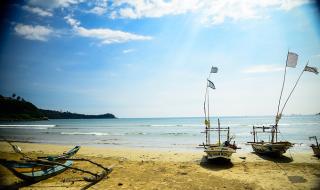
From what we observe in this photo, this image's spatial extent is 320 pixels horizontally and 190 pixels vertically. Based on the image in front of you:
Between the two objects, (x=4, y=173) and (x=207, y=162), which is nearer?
(x=4, y=173)

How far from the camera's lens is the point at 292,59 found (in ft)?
59.3

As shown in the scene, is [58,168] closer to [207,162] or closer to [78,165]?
[78,165]

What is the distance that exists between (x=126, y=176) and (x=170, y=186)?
9.31ft

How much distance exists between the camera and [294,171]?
43.5 ft

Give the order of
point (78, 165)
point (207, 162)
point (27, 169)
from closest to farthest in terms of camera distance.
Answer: point (27, 169) → point (78, 165) → point (207, 162)

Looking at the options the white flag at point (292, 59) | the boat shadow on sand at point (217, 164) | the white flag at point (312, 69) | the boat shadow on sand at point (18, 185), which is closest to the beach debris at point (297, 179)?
the boat shadow on sand at point (217, 164)

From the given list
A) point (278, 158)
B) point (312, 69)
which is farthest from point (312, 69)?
point (278, 158)

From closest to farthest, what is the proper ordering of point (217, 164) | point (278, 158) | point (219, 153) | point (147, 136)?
point (219, 153)
point (217, 164)
point (278, 158)
point (147, 136)

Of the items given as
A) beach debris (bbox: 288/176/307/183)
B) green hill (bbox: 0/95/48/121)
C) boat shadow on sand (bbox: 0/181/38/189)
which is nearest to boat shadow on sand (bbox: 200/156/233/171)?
beach debris (bbox: 288/176/307/183)

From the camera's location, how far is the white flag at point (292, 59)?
59.1ft

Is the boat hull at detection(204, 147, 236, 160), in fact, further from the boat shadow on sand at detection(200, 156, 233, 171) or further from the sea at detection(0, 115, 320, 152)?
the sea at detection(0, 115, 320, 152)

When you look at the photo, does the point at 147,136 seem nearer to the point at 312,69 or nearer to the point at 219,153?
the point at 219,153

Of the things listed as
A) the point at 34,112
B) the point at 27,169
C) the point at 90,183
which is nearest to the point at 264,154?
the point at 90,183

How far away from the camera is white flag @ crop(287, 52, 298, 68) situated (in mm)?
18016
